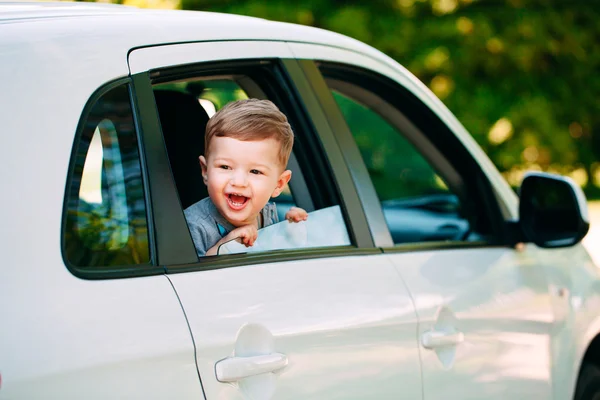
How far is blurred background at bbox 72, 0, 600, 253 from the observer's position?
14188 mm

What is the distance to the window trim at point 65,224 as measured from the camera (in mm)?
1902

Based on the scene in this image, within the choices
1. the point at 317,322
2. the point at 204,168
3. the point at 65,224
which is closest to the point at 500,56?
the point at 204,168

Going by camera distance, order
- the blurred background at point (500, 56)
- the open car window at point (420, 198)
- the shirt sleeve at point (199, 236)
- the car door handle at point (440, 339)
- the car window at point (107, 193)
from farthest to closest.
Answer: the blurred background at point (500, 56) → the open car window at point (420, 198) → the car door handle at point (440, 339) → the shirt sleeve at point (199, 236) → the car window at point (107, 193)

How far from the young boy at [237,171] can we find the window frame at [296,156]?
119mm

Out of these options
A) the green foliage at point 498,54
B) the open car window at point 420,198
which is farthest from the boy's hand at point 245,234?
the green foliage at point 498,54

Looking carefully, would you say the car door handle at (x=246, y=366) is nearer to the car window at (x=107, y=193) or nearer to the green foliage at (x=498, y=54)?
the car window at (x=107, y=193)

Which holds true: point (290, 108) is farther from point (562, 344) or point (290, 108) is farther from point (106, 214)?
point (562, 344)

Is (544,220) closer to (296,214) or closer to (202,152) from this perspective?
(296,214)

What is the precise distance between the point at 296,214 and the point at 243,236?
12.8 inches

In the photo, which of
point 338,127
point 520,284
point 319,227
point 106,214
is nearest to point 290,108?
point 338,127

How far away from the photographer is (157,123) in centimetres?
223

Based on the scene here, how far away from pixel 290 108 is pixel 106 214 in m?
0.84

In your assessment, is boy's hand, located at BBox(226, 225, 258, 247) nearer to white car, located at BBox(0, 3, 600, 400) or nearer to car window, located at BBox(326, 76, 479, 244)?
white car, located at BBox(0, 3, 600, 400)

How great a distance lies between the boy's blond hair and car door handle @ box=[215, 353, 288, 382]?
22.1 inches
